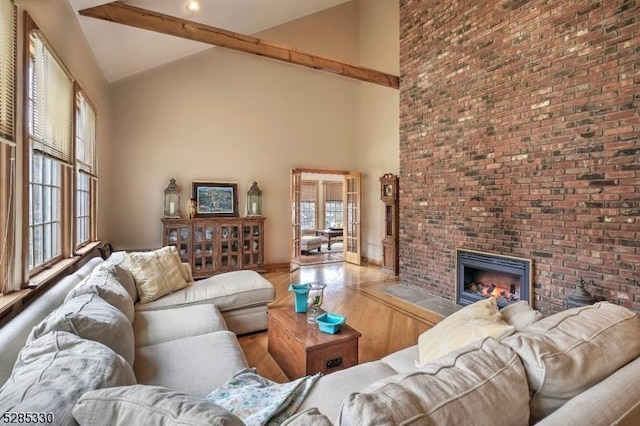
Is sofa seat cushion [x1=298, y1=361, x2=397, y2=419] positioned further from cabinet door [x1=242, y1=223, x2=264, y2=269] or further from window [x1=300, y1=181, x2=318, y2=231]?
window [x1=300, y1=181, x2=318, y2=231]

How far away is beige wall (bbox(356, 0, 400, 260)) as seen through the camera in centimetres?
619

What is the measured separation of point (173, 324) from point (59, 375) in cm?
141

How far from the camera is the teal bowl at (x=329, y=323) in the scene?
224cm

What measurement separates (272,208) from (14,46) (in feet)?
14.9

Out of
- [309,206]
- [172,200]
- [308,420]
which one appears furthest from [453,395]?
[309,206]

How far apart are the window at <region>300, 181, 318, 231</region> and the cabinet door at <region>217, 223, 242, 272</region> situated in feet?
17.8

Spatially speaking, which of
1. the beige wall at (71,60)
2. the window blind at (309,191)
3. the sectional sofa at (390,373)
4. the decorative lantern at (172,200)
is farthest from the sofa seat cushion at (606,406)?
the window blind at (309,191)

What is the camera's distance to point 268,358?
2.74 m

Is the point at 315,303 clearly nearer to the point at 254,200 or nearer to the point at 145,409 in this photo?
the point at 145,409

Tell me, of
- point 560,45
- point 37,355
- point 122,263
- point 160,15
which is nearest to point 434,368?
point 37,355

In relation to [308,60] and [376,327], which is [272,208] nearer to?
[308,60]

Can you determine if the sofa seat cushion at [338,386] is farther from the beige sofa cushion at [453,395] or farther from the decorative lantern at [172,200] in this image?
the decorative lantern at [172,200]

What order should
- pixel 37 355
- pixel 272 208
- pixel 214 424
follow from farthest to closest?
1. pixel 272 208
2. pixel 37 355
3. pixel 214 424

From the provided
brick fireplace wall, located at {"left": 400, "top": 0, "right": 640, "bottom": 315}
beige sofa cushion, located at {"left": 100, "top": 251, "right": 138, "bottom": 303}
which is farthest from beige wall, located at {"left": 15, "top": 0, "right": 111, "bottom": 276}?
brick fireplace wall, located at {"left": 400, "top": 0, "right": 640, "bottom": 315}
